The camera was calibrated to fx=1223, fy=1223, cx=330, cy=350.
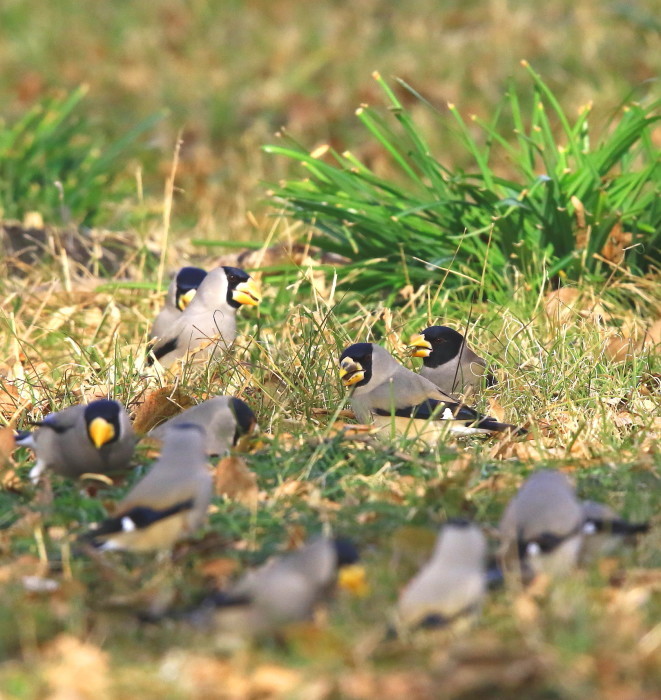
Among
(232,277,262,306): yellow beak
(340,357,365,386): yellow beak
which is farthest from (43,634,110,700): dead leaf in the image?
(232,277,262,306): yellow beak

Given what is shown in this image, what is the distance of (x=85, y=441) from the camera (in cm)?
430

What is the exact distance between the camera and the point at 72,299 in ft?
23.0

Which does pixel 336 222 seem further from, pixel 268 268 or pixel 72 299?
pixel 72 299

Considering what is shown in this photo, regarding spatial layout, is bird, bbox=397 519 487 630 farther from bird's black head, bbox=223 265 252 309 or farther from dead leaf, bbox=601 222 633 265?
dead leaf, bbox=601 222 633 265

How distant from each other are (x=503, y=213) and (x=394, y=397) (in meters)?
1.78

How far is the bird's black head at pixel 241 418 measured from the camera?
15.1 feet

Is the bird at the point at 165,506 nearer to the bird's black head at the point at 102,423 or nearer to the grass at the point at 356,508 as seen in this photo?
the grass at the point at 356,508

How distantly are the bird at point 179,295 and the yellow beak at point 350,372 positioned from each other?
1.66 meters

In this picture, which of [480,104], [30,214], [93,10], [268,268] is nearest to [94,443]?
[268,268]

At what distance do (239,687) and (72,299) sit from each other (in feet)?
14.6

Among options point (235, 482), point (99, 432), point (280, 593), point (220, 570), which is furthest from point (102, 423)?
point (280, 593)

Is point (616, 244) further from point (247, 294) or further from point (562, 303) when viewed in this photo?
point (247, 294)

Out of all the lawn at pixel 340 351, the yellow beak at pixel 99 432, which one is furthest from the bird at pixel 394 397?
the yellow beak at pixel 99 432

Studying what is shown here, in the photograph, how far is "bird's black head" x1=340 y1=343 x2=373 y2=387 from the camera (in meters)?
5.06
